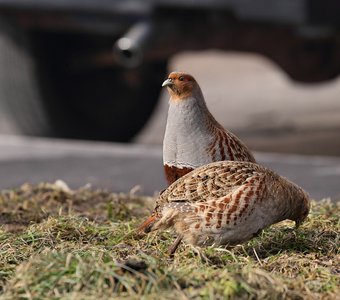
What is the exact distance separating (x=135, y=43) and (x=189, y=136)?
4.46 metres

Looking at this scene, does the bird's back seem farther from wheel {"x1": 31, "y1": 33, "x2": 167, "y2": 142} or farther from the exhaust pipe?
wheel {"x1": 31, "y1": 33, "x2": 167, "y2": 142}

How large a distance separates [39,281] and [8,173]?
5.34 meters

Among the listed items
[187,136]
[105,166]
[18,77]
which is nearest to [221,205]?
[187,136]

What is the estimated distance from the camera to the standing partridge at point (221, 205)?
190 inches

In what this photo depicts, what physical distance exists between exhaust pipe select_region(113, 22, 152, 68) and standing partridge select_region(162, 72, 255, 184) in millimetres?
4313

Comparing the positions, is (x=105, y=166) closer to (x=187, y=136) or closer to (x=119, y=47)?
(x=119, y=47)

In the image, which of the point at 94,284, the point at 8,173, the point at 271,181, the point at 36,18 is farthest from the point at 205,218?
the point at 36,18

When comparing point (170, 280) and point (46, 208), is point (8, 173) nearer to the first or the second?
point (46, 208)

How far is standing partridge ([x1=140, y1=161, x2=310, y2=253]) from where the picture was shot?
4.83 meters

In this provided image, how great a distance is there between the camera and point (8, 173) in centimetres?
949

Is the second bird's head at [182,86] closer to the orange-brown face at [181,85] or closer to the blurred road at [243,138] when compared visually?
the orange-brown face at [181,85]

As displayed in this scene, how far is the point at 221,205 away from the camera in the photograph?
15.9 ft

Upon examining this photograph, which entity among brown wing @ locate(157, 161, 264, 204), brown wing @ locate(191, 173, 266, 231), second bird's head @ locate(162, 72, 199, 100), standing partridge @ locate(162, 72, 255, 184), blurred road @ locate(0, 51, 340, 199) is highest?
second bird's head @ locate(162, 72, 199, 100)

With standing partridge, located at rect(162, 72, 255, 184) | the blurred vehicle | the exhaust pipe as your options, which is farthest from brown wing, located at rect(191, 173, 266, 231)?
the exhaust pipe
